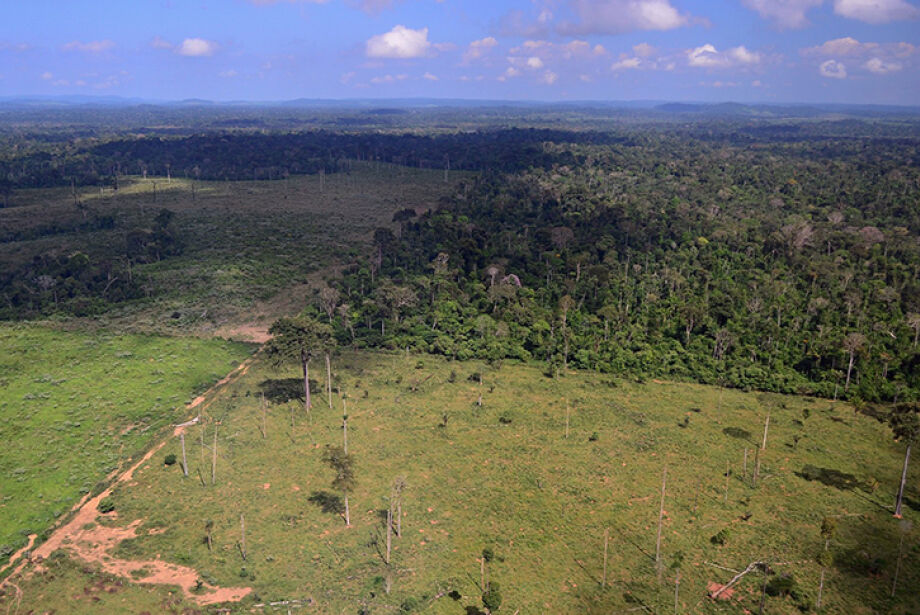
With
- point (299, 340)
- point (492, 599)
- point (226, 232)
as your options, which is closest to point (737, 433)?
point (492, 599)

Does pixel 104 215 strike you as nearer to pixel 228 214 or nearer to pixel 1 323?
pixel 228 214

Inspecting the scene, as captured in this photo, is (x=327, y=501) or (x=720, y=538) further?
(x=327, y=501)

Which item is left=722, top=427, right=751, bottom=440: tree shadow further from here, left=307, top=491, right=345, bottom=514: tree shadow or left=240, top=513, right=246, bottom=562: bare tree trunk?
left=240, top=513, right=246, bottom=562: bare tree trunk

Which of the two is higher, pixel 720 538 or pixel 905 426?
pixel 905 426

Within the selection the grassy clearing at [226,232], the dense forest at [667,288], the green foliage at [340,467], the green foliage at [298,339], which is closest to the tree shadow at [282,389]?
the green foliage at [298,339]

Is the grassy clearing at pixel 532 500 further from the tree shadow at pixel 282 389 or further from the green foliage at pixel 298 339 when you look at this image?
the green foliage at pixel 298 339

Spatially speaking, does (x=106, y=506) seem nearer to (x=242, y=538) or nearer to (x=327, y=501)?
(x=242, y=538)

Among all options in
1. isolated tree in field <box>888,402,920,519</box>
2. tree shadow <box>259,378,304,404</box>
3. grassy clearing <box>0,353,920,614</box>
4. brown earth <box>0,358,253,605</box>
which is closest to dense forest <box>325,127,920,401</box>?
grassy clearing <box>0,353,920,614</box>
